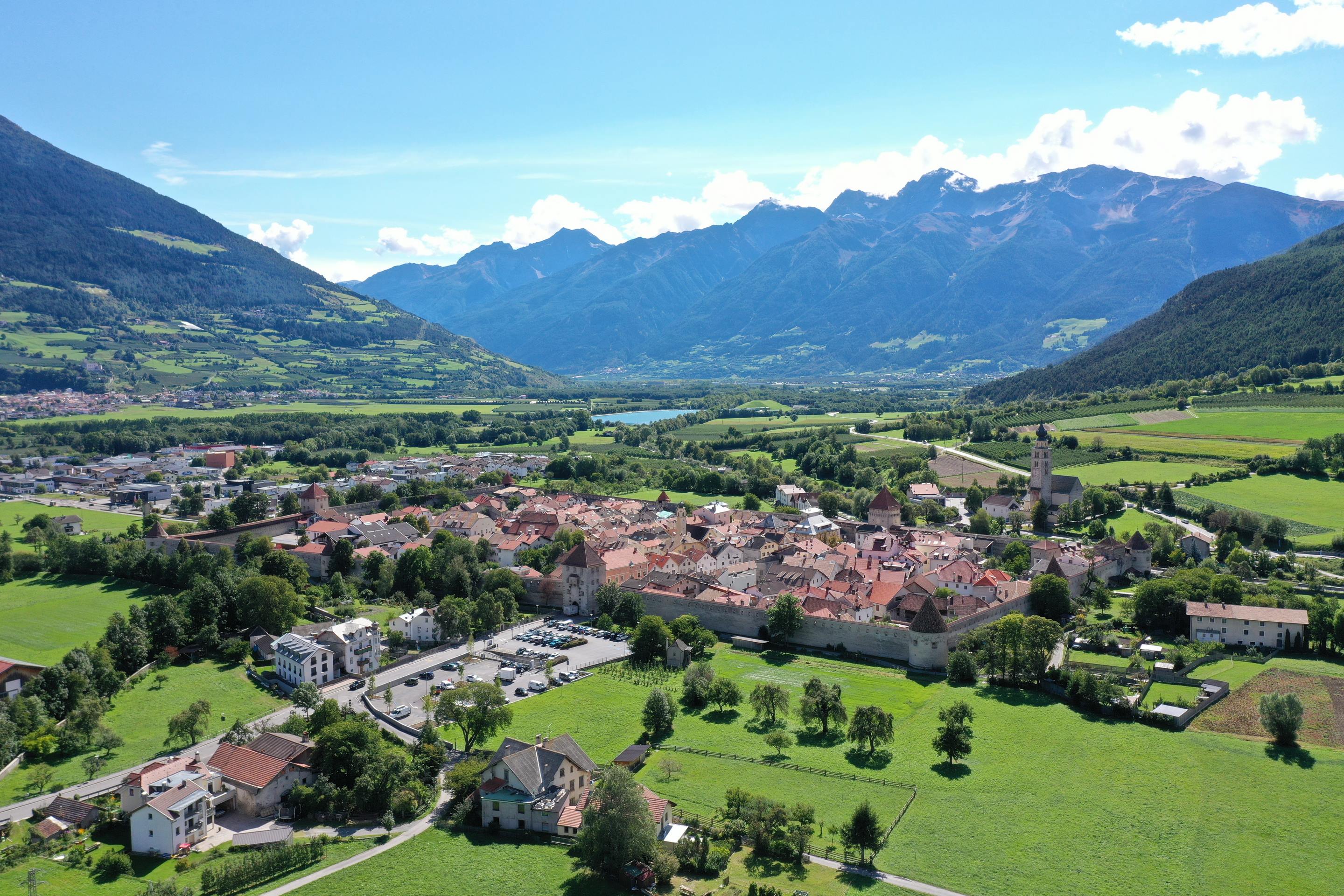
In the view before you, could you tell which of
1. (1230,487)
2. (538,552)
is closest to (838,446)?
(1230,487)

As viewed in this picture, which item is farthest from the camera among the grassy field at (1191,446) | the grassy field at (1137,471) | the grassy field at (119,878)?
the grassy field at (1191,446)

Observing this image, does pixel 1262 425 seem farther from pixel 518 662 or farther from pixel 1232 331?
pixel 518 662

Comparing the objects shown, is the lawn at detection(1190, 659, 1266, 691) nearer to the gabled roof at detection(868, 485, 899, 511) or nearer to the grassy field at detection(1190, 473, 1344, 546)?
the grassy field at detection(1190, 473, 1344, 546)

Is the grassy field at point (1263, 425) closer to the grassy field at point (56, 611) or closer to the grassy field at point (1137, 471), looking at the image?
the grassy field at point (1137, 471)

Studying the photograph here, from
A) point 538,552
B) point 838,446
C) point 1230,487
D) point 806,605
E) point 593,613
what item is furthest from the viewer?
point 838,446

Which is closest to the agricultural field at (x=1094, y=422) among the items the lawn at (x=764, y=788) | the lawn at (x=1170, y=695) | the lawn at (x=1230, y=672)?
the lawn at (x=1230, y=672)

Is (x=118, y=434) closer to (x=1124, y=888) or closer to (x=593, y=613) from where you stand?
(x=593, y=613)
